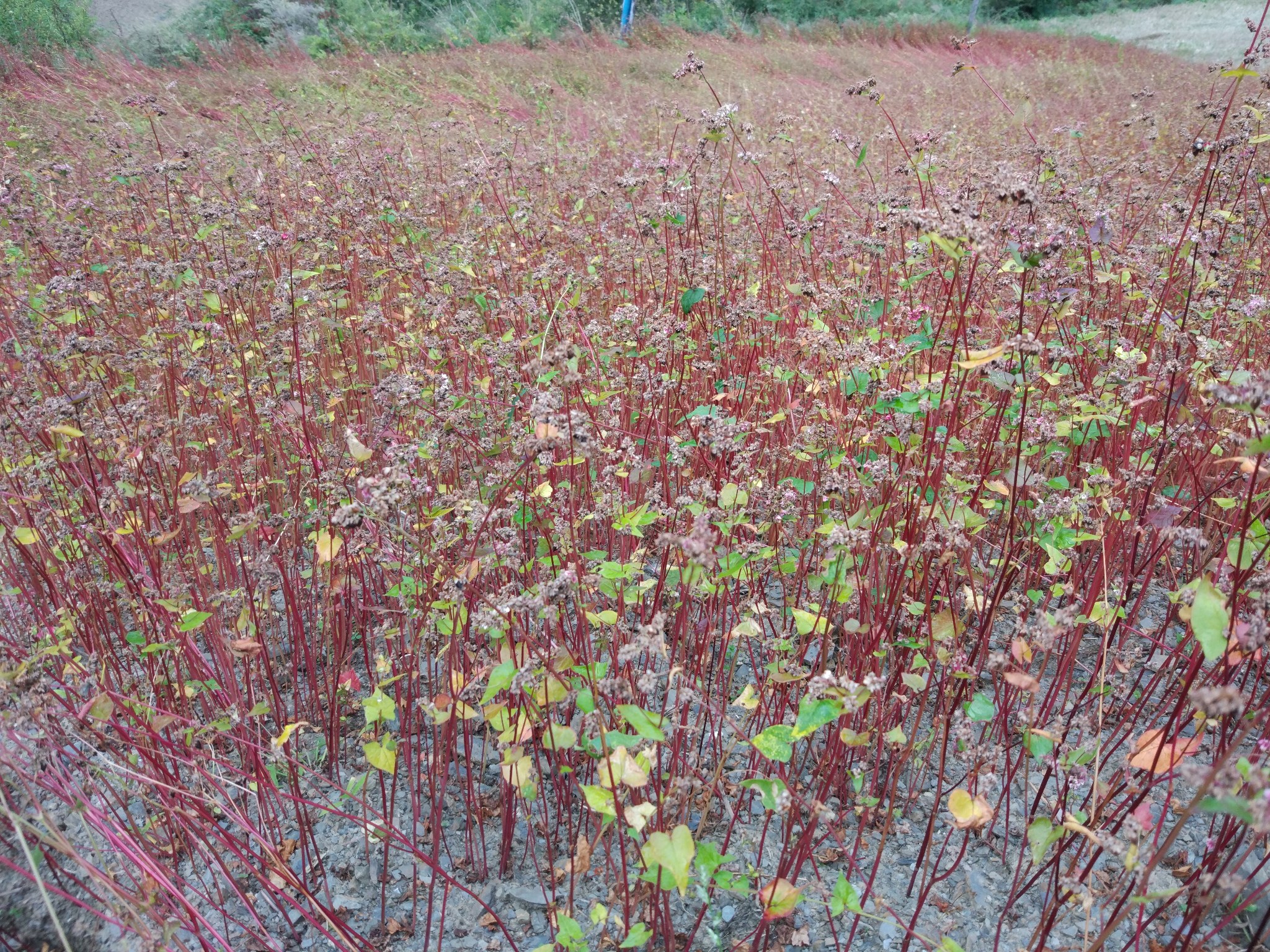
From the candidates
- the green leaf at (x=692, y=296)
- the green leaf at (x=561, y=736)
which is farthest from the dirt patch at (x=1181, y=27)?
the green leaf at (x=561, y=736)

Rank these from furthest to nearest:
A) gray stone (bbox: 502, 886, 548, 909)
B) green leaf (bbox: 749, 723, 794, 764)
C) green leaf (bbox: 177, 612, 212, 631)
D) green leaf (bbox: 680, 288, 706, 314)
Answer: green leaf (bbox: 680, 288, 706, 314) → gray stone (bbox: 502, 886, 548, 909) → green leaf (bbox: 177, 612, 212, 631) → green leaf (bbox: 749, 723, 794, 764)

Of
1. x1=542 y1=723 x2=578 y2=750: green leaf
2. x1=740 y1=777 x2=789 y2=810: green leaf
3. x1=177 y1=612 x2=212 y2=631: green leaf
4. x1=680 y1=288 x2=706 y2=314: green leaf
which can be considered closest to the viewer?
x1=740 y1=777 x2=789 y2=810: green leaf

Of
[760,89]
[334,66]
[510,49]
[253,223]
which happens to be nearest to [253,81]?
[334,66]

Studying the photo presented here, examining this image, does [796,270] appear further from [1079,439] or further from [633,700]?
[633,700]

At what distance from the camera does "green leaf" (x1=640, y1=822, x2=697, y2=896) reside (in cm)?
116

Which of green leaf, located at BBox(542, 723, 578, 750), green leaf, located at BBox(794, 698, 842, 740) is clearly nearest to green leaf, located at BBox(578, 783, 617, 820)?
green leaf, located at BBox(542, 723, 578, 750)

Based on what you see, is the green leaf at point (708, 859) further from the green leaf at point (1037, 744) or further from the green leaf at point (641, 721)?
the green leaf at point (1037, 744)

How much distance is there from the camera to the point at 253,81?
12031mm

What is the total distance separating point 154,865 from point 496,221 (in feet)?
12.1

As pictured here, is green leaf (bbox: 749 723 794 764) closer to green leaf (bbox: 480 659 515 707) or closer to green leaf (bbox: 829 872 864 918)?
green leaf (bbox: 829 872 864 918)

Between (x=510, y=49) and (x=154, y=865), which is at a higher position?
(x=510, y=49)

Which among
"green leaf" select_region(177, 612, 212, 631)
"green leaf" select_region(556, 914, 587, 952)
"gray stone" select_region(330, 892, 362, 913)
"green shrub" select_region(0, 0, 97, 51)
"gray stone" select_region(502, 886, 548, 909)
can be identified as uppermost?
"green shrub" select_region(0, 0, 97, 51)

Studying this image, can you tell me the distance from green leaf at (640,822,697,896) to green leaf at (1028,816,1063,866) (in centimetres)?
63

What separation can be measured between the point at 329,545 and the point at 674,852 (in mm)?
1116
